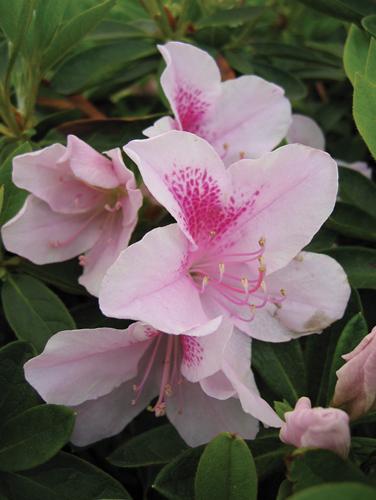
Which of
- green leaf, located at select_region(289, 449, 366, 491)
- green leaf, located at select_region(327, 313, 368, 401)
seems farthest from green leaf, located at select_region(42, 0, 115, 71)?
green leaf, located at select_region(289, 449, 366, 491)

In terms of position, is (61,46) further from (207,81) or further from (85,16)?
(207,81)

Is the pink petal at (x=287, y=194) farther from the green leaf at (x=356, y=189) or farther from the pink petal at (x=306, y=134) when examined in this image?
the pink petal at (x=306, y=134)

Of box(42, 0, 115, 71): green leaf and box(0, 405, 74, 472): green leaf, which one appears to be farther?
box(42, 0, 115, 71): green leaf

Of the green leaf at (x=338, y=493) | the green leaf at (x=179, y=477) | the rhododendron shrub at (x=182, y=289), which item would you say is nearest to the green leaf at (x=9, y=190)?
the rhododendron shrub at (x=182, y=289)

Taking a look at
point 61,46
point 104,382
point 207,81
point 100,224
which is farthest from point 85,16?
point 104,382

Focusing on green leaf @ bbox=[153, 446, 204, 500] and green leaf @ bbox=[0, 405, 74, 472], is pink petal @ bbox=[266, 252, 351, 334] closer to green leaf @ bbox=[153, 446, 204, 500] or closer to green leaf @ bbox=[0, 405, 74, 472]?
green leaf @ bbox=[153, 446, 204, 500]

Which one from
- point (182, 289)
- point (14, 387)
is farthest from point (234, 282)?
point (14, 387)
